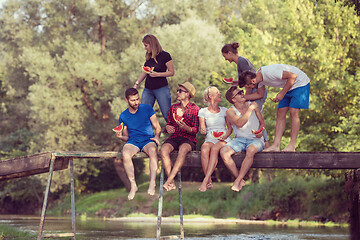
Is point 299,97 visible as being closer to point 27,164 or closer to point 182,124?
point 182,124

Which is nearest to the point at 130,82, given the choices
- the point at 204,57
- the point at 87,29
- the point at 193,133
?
the point at 204,57

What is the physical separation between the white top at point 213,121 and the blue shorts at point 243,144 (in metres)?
0.46

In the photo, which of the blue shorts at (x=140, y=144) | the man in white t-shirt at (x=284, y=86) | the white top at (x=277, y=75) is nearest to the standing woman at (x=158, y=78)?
the blue shorts at (x=140, y=144)

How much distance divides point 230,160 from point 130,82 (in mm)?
27145

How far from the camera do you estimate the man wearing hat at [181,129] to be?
11.0 meters

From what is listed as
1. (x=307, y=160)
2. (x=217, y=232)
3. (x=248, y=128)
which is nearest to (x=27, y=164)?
(x=248, y=128)

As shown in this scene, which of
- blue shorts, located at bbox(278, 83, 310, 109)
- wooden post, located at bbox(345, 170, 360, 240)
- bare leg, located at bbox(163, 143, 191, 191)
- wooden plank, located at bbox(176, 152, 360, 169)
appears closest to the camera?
wooden post, located at bbox(345, 170, 360, 240)

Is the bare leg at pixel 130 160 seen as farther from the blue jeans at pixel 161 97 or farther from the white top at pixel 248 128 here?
the white top at pixel 248 128

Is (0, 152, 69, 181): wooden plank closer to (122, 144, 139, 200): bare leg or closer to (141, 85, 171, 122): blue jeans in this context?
(122, 144, 139, 200): bare leg

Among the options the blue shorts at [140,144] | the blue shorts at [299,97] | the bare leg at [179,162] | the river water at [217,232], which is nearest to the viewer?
the bare leg at [179,162]

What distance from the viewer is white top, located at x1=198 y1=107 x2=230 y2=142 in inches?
445

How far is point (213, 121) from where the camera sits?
1136 cm

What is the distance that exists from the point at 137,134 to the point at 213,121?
1446 millimetres

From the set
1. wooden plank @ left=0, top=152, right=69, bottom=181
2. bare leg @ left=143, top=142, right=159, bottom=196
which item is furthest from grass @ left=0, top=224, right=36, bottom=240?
bare leg @ left=143, top=142, right=159, bottom=196
